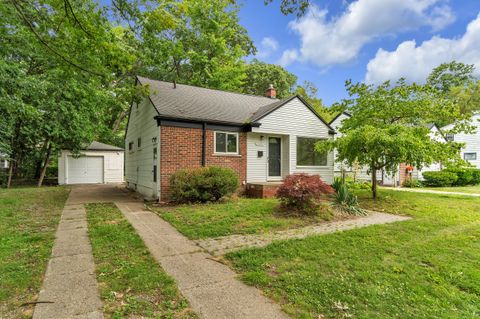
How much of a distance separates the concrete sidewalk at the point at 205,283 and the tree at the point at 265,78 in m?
25.8

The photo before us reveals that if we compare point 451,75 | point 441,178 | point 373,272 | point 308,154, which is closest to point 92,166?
point 308,154

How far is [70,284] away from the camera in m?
3.10

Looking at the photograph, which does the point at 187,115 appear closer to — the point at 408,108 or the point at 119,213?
the point at 119,213

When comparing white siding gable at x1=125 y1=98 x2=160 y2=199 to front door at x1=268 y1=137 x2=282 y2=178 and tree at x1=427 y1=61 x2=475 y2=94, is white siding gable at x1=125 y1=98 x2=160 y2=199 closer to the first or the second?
front door at x1=268 y1=137 x2=282 y2=178

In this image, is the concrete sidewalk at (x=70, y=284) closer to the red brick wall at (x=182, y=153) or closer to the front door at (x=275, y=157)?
the red brick wall at (x=182, y=153)

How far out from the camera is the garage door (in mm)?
18319

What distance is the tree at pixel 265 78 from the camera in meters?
28.7

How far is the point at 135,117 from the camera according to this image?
1311cm

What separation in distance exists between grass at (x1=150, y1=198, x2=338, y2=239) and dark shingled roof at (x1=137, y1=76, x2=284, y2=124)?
3666 mm

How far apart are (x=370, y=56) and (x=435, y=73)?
35.8 metres

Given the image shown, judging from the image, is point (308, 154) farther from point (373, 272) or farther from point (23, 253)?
point (23, 253)

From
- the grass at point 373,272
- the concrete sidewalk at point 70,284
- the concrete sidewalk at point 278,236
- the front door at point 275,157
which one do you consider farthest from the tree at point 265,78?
the concrete sidewalk at point 70,284

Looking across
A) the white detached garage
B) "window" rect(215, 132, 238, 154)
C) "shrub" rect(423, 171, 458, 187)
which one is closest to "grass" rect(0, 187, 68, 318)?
"window" rect(215, 132, 238, 154)

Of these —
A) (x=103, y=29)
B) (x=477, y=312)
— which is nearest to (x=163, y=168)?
(x=103, y=29)
